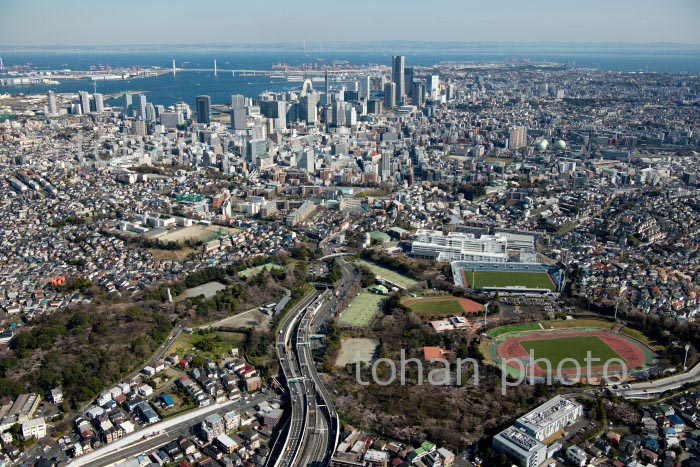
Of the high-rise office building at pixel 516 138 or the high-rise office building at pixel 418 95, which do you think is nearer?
the high-rise office building at pixel 516 138

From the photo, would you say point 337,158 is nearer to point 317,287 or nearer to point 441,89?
point 317,287

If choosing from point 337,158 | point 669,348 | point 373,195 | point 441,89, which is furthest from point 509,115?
point 669,348

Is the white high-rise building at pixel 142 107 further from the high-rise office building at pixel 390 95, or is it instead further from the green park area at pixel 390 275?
the green park area at pixel 390 275

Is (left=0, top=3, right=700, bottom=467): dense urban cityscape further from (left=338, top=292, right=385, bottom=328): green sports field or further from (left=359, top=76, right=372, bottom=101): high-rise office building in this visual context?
(left=359, top=76, right=372, bottom=101): high-rise office building

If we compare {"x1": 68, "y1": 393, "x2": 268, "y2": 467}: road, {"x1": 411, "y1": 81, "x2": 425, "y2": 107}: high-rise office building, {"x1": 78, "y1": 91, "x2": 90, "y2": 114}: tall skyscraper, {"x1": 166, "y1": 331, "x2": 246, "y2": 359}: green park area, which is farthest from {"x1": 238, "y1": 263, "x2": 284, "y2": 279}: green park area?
{"x1": 411, "y1": 81, "x2": 425, "y2": 107}: high-rise office building

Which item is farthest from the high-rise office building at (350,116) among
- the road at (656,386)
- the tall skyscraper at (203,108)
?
the road at (656,386)

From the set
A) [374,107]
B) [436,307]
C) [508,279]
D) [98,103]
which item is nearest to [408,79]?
[374,107]

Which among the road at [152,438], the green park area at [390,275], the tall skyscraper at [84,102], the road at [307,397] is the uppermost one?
the tall skyscraper at [84,102]
